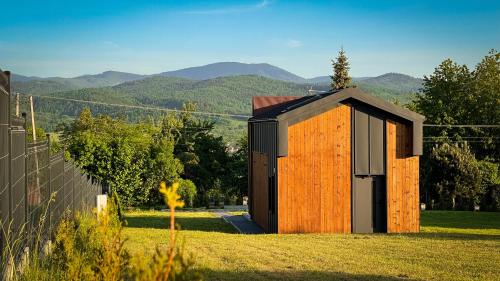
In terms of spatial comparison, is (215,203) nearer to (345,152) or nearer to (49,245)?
(345,152)

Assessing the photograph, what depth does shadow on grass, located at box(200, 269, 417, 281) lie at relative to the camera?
11.1 m

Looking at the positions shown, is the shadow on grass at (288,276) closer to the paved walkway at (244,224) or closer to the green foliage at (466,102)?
the paved walkway at (244,224)

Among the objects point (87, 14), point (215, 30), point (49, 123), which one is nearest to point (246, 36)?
point (215, 30)

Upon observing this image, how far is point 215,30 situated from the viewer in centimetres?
18562

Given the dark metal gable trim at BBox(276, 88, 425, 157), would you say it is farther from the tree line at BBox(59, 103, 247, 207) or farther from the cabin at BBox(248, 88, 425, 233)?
the tree line at BBox(59, 103, 247, 207)

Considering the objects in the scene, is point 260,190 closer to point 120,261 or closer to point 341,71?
point 120,261

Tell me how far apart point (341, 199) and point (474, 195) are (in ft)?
73.1

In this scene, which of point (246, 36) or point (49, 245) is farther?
point (246, 36)

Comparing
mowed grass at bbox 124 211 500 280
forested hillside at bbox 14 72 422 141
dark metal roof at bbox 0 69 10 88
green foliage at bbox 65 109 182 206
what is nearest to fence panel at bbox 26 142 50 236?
mowed grass at bbox 124 211 500 280

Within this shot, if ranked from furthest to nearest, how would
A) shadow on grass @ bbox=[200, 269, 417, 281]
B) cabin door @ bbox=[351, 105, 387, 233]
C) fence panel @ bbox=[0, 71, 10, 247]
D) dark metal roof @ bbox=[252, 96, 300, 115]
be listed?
dark metal roof @ bbox=[252, 96, 300, 115] < cabin door @ bbox=[351, 105, 387, 233] < shadow on grass @ bbox=[200, 269, 417, 281] < fence panel @ bbox=[0, 71, 10, 247]

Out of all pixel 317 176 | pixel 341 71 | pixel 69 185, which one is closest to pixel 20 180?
pixel 69 185

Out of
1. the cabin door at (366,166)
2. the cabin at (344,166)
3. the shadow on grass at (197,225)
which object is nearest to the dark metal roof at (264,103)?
the shadow on grass at (197,225)

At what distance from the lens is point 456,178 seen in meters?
43.1

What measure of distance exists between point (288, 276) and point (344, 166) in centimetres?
1199
